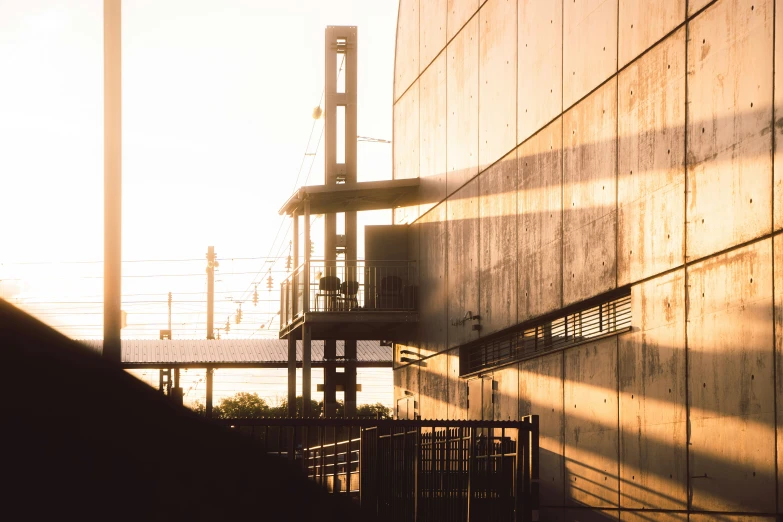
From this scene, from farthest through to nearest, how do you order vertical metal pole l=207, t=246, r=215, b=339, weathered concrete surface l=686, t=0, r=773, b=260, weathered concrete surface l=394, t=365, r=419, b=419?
vertical metal pole l=207, t=246, r=215, b=339
weathered concrete surface l=394, t=365, r=419, b=419
weathered concrete surface l=686, t=0, r=773, b=260

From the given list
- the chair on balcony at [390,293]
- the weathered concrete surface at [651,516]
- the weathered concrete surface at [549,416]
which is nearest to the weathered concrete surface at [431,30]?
the chair on balcony at [390,293]

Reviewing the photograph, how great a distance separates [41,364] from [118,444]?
0.40 feet

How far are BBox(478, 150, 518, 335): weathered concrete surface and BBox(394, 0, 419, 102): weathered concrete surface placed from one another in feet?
20.5

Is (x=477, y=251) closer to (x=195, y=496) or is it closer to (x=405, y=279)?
(x=405, y=279)

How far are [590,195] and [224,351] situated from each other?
83.6ft

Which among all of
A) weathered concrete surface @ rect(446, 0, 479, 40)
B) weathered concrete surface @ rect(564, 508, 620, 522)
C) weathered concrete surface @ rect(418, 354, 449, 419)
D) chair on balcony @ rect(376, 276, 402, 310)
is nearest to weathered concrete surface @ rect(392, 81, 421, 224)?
chair on balcony @ rect(376, 276, 402, 310)

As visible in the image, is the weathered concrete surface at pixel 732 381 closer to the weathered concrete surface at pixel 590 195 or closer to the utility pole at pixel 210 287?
the weathered concrete surface at pixel 590 195

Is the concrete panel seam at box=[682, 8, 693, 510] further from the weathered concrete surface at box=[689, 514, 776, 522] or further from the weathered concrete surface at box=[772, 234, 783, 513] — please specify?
the weathered concrete surface at box=[772, 234, 783, 513]

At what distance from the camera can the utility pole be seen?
153 ft

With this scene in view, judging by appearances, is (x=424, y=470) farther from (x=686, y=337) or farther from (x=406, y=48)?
(x=406, y=48)

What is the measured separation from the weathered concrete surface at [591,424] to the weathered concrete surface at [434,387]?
6.81 m

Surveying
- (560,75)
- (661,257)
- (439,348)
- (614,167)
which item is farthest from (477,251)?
(661,257)

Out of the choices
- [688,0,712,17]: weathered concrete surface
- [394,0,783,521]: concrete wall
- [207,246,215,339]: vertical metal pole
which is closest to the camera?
[394,0,783,521]: concrete wall

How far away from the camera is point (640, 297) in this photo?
39.9 feet
